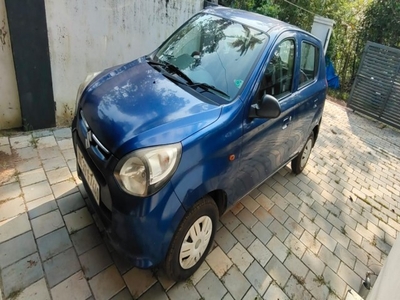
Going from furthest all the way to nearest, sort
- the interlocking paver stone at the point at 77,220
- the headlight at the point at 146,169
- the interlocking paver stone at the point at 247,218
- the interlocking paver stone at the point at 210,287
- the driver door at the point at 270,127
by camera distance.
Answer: the interlocking paver stone at the point at 247,218
the interlocking paver stone at the point at 77,220
the driver door at the point at 270,127
the interlocking paver stone at the point at 210,287
the headlight at the point at 146,169

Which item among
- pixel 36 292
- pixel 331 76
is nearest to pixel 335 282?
pixel 36 292

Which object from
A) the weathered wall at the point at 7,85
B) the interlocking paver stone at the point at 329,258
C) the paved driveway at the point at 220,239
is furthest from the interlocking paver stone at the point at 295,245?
the weathered wall at the point at 7,85

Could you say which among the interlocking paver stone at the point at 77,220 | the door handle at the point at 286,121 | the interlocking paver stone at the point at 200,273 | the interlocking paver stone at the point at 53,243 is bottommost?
the interlocking paver stone at the point at 200,273

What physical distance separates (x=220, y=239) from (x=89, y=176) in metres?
1.35

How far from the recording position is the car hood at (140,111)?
1567 mm

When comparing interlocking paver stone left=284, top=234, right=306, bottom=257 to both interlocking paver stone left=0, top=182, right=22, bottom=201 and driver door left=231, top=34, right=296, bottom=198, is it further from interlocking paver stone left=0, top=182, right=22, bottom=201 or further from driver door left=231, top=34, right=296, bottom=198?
interlocking paver stone left=0, top=182, right=22, bottom=201

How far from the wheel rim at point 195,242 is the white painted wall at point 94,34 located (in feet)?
9.08

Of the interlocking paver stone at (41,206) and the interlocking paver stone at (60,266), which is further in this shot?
the interlocking paver stone at (41,206)

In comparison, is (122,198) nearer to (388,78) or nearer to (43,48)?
(43,48)

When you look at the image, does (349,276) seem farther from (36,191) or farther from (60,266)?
(36,191)

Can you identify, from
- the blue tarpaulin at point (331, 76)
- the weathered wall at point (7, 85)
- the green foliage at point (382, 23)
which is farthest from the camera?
the blue tarpaulin at point (331, 76)

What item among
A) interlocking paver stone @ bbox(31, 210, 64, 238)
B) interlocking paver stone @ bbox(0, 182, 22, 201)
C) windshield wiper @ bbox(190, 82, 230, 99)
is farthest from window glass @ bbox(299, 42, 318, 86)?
interlocking paver stone @ bbox(0, 182, 22, 201)

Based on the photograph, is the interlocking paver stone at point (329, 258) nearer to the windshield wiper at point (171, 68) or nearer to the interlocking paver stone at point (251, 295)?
the interlocking paver stone at point (251, 295)

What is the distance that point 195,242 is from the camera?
1.92 m
